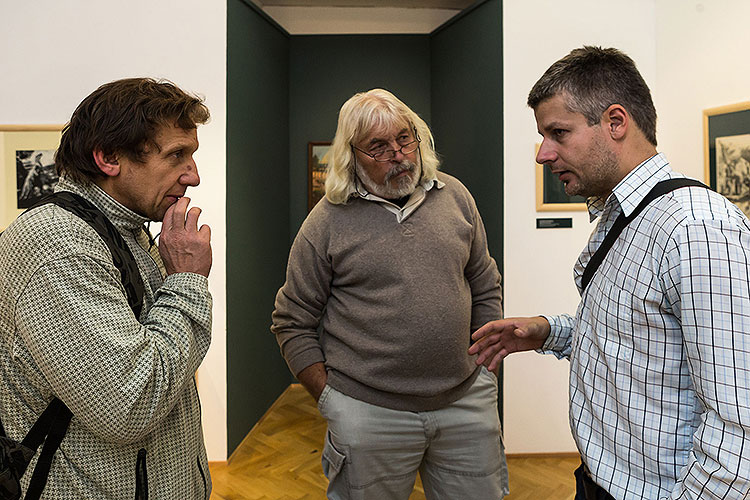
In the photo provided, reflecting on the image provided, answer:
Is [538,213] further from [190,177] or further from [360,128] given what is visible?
[190,177]

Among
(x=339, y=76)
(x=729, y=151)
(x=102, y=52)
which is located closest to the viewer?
(x=729, y=151)

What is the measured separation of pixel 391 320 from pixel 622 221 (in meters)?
0.90

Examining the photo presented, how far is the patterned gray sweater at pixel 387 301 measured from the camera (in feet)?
6.27

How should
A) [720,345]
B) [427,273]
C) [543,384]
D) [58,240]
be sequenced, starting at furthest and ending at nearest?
[543,384], [427,273], [58,240], [720,345]

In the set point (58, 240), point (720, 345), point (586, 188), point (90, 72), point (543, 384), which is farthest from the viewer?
point (543, 384)

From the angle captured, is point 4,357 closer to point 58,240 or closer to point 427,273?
point 58,240

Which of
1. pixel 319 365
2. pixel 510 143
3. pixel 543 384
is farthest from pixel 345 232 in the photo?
pixel 543 384

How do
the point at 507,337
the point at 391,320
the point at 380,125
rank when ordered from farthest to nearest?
1. the point at 380,125
2. the point at 391,320
3. the point at 507,337

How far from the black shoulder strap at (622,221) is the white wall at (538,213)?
2.38 metres

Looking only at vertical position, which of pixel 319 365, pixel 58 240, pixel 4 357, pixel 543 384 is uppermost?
pixel 58 240

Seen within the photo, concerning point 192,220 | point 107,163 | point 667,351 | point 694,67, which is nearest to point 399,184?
point 192,220

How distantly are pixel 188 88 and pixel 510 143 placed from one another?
204 cm

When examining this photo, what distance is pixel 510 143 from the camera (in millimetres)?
3650

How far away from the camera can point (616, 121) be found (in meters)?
1.21
